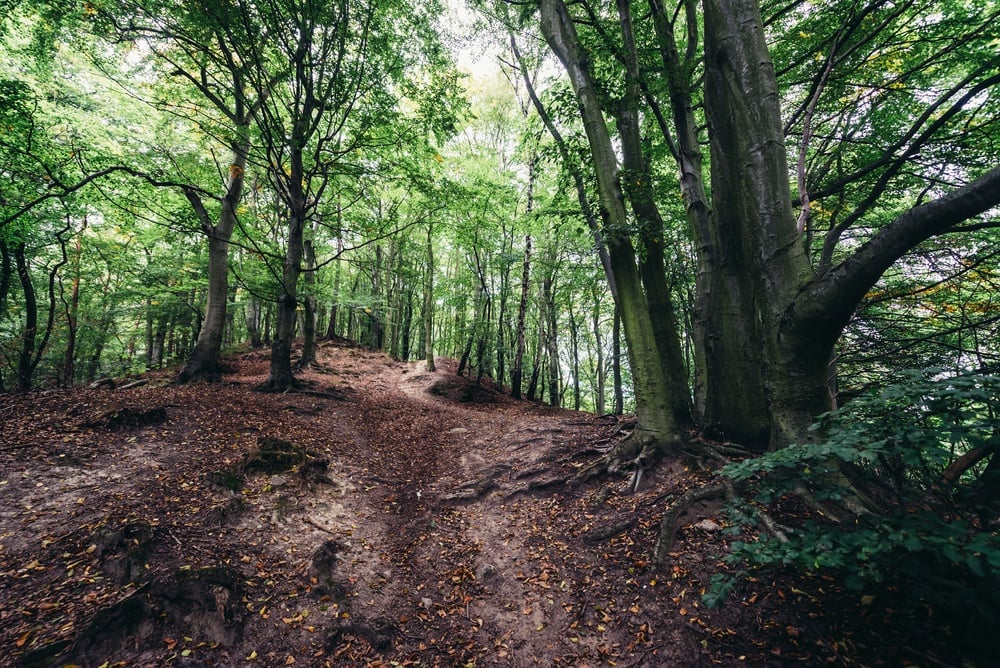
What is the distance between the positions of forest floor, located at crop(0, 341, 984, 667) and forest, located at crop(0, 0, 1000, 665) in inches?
2.5

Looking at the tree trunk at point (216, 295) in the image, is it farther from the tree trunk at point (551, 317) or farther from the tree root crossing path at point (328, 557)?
the tree trunk at point (551, 317)

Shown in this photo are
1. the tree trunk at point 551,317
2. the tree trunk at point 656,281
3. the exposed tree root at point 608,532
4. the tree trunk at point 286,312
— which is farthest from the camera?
the tree trunk at point 551,317

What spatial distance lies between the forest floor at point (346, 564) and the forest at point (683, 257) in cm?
6

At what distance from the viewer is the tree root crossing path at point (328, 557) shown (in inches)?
110

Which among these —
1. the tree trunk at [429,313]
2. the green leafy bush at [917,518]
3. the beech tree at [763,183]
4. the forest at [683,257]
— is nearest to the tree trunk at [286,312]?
the forest at [683,257]

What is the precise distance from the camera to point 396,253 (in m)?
21.1

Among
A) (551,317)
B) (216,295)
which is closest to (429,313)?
(551,317)

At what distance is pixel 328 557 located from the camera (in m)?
4.01

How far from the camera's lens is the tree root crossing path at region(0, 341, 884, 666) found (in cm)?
278

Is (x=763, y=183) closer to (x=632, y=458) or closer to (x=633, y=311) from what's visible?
(x=633, y=311)

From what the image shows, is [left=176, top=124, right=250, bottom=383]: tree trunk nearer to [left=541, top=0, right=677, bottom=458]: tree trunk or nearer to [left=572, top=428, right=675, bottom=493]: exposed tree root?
[left=541, top=0, right=677, bottom=458]: tree trunk

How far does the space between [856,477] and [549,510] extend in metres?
3.44

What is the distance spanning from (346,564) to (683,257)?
9872mm

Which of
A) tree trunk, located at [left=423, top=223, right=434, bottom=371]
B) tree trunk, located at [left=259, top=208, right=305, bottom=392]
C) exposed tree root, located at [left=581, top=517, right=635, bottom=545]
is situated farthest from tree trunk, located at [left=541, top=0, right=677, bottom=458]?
tree trunk, located at [left=423, top=223, right=434, bottom=371]
